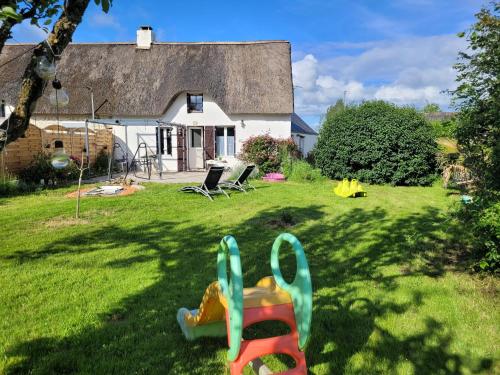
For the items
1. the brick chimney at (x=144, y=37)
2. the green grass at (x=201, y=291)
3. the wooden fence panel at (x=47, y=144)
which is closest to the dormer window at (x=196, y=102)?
the wooden fence panel at (x=47, y=144)

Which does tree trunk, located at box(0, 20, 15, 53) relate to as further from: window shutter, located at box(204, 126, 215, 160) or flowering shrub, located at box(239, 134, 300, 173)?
window shutter, located at box(204, 126, 215, 160)

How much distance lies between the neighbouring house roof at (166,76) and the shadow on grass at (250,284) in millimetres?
12594

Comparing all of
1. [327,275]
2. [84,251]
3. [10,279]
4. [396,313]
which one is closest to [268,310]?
[396,313]

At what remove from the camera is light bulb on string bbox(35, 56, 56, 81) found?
8.26 ft

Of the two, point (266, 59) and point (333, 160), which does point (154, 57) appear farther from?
point (333, 160)

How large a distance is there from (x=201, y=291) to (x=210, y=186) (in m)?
6.34

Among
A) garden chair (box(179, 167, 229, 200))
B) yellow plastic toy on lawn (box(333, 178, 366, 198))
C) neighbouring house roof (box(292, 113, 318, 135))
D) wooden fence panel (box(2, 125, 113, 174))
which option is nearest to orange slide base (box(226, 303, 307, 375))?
garden chair (box(179, 167, 229, 200))

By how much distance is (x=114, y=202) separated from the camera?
359 inches

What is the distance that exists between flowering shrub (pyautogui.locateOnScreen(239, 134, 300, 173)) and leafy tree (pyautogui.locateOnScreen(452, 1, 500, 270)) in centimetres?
1201

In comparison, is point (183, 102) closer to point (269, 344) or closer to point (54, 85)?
point (54, 85)

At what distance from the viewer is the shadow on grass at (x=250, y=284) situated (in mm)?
2891

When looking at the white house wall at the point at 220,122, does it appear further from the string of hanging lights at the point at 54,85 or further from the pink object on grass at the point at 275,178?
the string of hanging lights at the point at 54,85

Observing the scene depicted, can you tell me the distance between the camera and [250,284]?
4.34 m

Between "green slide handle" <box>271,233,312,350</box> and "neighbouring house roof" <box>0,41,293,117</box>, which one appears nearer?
"green slide handle" <box>271,233,312,350</box>
